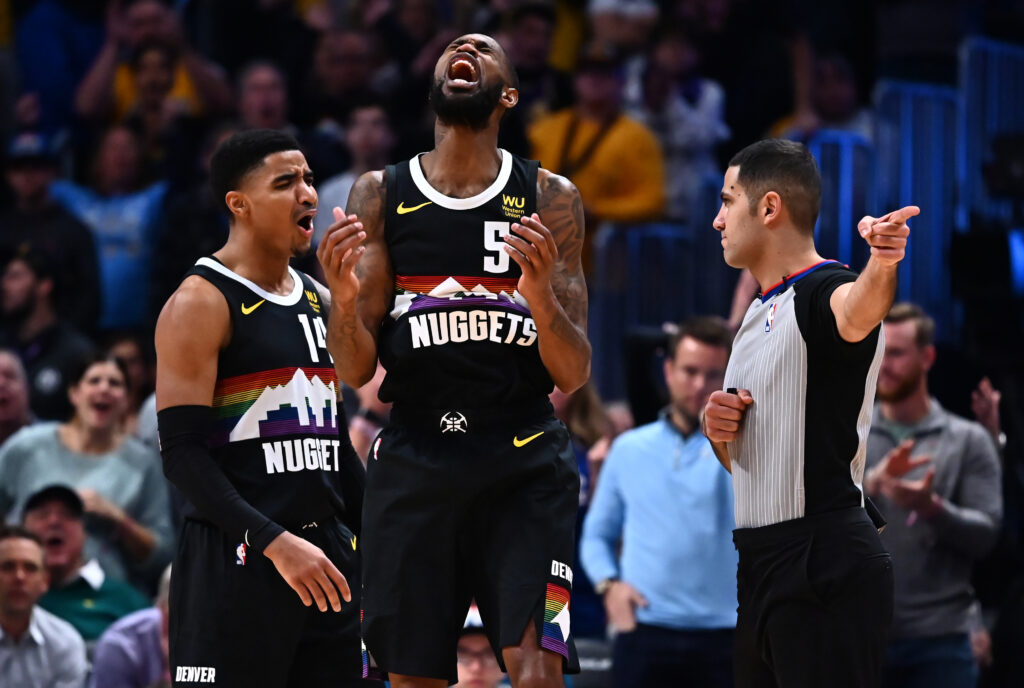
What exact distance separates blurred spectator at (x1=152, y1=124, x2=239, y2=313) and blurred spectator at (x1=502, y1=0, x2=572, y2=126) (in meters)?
1.96

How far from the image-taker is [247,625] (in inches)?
185

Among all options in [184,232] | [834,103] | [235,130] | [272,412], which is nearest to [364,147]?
[235,130]

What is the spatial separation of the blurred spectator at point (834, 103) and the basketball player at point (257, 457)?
559 centimetres

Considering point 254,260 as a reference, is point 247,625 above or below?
below

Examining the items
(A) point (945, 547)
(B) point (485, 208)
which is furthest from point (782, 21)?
(B) point (485, 208)

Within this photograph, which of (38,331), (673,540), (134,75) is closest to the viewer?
(673,540)

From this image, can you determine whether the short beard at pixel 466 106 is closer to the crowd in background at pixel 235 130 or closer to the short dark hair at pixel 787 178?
the short dark hair at pixel 787 178

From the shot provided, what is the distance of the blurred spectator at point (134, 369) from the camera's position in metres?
8.73

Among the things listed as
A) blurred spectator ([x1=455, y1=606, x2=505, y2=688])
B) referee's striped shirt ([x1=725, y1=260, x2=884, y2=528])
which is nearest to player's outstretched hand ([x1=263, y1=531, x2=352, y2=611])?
referee's striped shirt ([x1=725, y1=260, x2=884, y2=528])

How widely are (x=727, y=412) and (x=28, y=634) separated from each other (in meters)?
3.97

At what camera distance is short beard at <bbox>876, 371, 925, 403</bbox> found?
688 cm

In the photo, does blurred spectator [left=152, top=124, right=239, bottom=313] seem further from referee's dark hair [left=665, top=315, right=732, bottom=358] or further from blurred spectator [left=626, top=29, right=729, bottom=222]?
referee's dark hair [left=665, top=315, right=732, bottom=358]

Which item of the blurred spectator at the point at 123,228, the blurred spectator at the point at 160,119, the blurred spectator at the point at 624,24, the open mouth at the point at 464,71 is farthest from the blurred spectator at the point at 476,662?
the blurred spectator at the point at 624,24

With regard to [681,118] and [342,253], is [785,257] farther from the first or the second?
[681,118]
